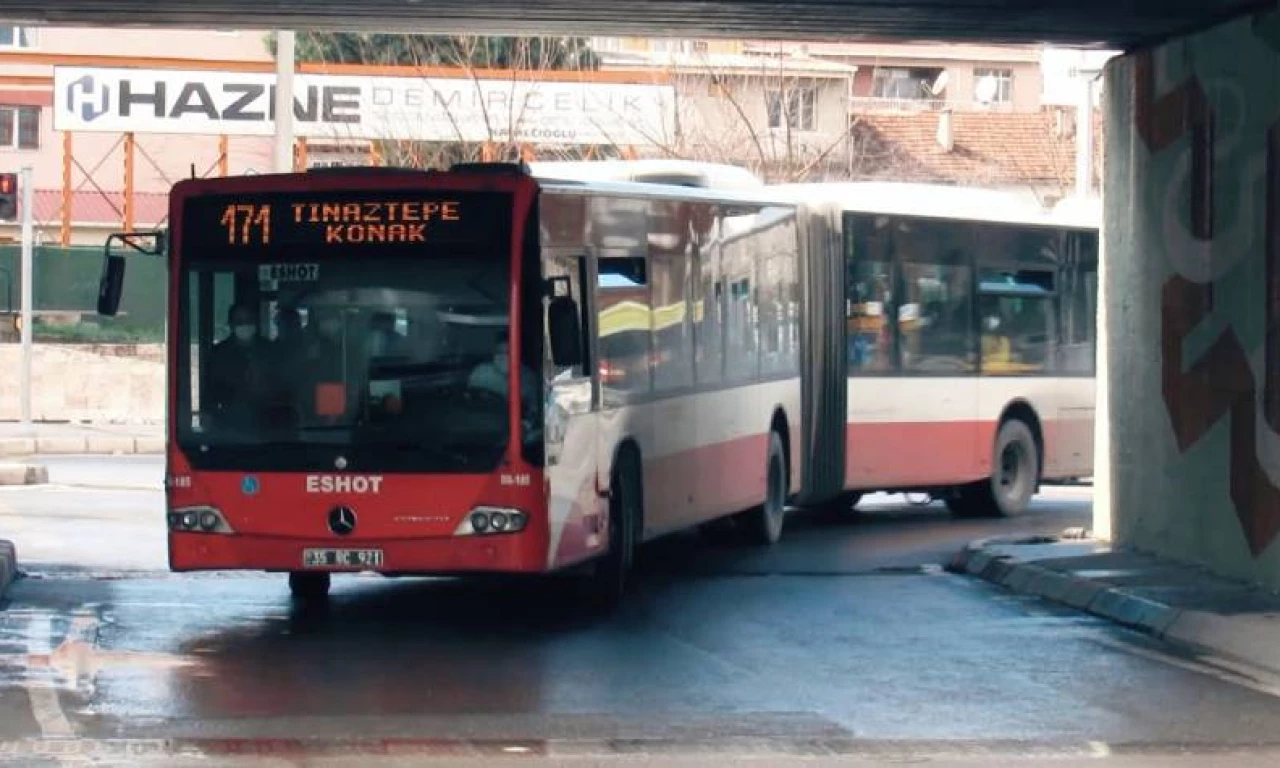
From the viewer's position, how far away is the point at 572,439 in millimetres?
13820

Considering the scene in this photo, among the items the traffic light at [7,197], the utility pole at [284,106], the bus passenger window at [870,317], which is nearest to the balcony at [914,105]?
the traffic light at [7,197]

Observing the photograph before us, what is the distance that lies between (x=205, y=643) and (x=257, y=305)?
2.09m

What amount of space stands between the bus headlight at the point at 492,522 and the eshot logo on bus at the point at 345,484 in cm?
57

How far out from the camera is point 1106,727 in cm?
1060

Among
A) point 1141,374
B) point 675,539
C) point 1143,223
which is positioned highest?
point 1143,223

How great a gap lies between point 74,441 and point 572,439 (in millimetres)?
20303

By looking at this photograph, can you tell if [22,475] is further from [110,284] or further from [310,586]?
[110,284]

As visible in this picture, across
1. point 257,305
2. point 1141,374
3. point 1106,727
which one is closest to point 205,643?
point 257,305

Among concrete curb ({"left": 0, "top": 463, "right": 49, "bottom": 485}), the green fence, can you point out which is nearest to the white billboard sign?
the green fence

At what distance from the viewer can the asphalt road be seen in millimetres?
9914

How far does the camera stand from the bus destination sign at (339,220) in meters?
13.5

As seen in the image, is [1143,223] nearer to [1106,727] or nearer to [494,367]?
[494,367]

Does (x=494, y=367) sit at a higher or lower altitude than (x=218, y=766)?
higher

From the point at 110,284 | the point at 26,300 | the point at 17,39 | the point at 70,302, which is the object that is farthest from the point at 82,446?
the point at 17,39
